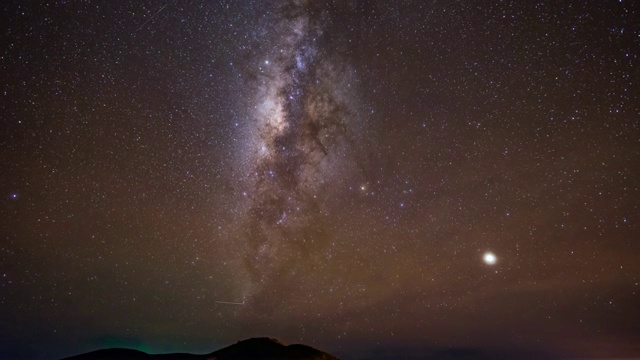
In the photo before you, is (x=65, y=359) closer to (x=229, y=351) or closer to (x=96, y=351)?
(x=96, y=351)

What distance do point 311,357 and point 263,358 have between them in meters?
4.95

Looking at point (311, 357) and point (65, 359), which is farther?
point (311, 357)

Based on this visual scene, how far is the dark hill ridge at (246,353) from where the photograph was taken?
41.8 metres

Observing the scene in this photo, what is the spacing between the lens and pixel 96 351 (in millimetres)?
43719

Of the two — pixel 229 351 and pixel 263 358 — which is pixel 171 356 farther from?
pixel 263 358

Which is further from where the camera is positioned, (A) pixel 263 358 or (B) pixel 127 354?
(B) pixel 127 354

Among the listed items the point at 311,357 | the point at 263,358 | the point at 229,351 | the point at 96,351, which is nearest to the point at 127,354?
the point at 96,351

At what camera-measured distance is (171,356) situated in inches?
1702

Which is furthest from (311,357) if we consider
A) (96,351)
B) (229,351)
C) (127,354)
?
(96,351)

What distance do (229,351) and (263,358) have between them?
11.1 feet

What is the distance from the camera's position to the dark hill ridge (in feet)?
137

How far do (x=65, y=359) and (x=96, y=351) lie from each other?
3.01m

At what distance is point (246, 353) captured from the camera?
42281 millimetres

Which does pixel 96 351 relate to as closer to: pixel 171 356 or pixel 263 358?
pixel 171 356
